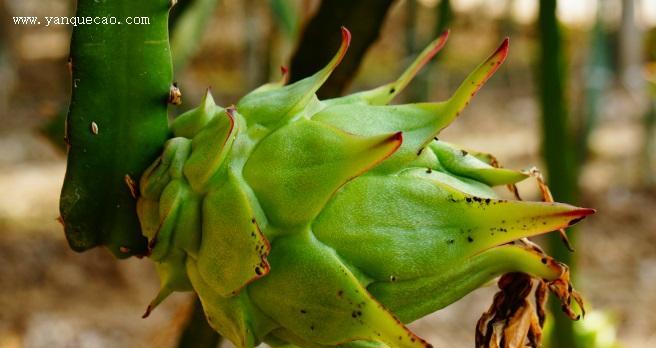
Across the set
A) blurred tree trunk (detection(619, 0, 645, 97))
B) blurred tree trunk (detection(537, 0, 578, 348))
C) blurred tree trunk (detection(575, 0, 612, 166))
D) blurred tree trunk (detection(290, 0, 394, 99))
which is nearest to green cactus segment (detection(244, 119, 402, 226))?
blurred tree trunk (detection(290, 0, 394, 99))

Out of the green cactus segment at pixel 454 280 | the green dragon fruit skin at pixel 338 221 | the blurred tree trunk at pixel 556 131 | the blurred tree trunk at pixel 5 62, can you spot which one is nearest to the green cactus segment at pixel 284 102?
the green dragon fruit skin at pixel 338 221

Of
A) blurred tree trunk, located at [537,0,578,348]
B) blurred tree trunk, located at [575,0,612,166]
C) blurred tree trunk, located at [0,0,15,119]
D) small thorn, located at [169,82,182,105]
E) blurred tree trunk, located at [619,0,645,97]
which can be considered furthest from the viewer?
blurred tree trunk, located at [0,0,15,119]

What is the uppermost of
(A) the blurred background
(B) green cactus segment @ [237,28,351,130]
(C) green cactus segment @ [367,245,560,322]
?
(B) green cactus segment @ [237,28,351,130]

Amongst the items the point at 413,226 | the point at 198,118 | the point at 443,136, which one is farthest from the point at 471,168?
the point at 443,136

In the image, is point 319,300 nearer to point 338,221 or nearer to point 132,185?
point 338,221

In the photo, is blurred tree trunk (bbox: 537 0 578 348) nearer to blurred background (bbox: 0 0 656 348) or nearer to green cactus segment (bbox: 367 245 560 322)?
blurred background (bbox: 0 0 656 348)

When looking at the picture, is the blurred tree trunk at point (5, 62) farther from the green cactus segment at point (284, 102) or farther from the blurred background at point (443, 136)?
the green cactus segment at point (284, 102)

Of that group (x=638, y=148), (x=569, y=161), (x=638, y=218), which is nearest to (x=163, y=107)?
(x=569, y=161)
